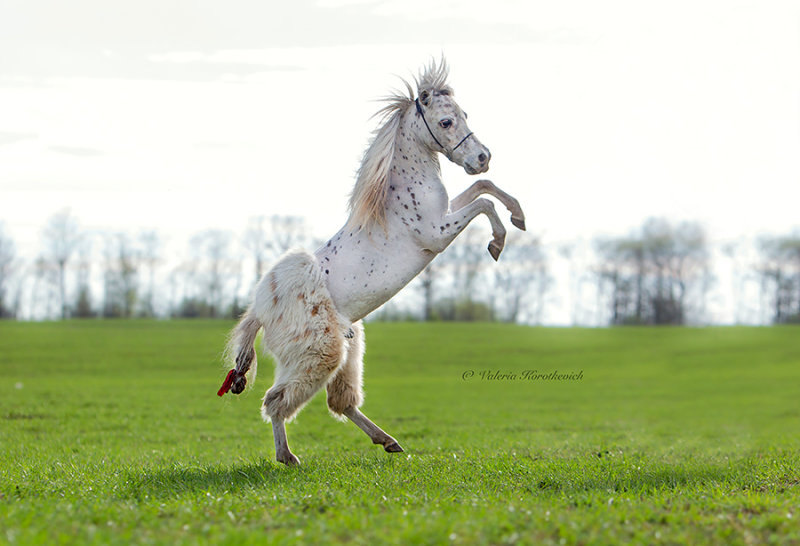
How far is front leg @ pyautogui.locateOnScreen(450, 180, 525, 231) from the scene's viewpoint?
8602 millimetres

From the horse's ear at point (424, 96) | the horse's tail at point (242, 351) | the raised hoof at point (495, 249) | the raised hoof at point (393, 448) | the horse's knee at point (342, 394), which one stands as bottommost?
the raised hoof at point (393, 448)

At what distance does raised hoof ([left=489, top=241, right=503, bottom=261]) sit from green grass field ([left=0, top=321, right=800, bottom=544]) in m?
2.28

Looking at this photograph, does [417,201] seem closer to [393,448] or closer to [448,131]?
[448,131]

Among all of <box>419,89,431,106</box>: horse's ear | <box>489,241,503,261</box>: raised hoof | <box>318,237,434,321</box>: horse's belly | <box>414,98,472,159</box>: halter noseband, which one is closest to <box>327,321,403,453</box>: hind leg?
<box>318,237,434,321</box>: horse's belly

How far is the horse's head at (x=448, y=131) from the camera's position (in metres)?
8.56

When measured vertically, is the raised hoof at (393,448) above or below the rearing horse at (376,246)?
below

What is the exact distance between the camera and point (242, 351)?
9242 millimetres

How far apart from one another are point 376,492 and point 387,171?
380 centimetres

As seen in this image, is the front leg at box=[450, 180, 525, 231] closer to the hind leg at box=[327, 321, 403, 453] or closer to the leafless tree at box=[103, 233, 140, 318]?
the hind leg at box=[327, 321, 403, 453]

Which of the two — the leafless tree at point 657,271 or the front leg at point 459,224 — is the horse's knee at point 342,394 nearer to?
the front leg at point 459,224

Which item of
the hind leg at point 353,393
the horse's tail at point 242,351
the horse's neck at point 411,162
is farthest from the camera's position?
the hind leg at point 353,393

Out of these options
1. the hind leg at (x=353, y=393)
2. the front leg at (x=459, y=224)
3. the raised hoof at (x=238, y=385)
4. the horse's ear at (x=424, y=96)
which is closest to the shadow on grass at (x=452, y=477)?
the hind leg at (x=353, y=393)

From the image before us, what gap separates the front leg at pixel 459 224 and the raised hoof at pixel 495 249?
3 cm

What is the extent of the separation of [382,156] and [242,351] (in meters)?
2.88
